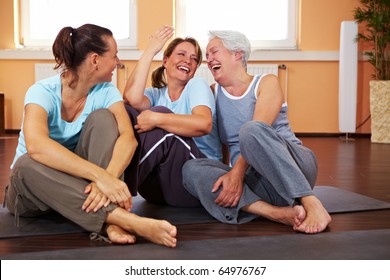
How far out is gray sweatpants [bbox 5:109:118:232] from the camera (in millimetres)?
1862

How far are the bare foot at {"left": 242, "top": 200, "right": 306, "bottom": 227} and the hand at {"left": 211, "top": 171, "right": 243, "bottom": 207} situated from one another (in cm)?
8

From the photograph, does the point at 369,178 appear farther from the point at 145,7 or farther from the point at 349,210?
the point at 145,7

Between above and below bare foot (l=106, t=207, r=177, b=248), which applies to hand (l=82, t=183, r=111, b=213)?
above

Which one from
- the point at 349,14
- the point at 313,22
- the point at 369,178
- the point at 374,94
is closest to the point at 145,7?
the point at 313,22

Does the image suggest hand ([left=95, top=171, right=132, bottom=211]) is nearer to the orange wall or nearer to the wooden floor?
the wooden floor

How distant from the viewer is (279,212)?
82.7 inches

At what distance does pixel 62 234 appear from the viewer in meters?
1.98

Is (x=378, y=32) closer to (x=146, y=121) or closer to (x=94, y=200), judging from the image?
(x=146, y=121)

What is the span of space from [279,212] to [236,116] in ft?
1.54

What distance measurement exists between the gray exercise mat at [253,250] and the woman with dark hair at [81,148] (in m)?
0.07

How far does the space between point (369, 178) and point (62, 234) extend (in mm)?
2216

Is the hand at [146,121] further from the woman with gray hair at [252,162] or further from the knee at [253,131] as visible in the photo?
the knee at [253,131]

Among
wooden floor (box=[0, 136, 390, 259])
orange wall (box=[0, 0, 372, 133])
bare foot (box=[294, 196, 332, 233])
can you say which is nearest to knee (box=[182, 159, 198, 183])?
wooden floor (box=[0, 136, 390, 259])

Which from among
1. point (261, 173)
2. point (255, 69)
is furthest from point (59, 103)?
point (255, 69)
